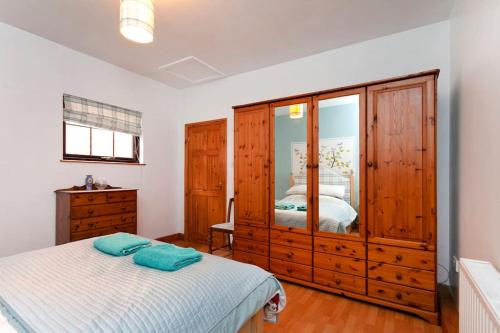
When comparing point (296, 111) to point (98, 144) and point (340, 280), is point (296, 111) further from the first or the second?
point (98, 144)

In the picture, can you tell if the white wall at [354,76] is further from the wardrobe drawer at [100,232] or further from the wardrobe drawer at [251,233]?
the wardrobe drawer at [100,232]

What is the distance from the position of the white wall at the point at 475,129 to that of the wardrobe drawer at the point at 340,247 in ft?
2.39

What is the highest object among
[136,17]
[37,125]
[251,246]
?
[136,17]

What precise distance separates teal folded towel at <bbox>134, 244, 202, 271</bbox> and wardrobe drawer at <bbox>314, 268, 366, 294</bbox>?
1376 mm

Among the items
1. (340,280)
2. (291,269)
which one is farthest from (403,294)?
(291,269)

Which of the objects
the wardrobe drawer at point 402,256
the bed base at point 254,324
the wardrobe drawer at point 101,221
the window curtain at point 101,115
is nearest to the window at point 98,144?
the window curtain at point 101,115

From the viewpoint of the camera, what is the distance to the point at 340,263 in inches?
89.9

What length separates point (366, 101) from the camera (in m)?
2.21

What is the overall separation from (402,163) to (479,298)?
48.1 inches

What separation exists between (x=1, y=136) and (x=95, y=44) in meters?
1.35

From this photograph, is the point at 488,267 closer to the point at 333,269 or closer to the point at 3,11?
the point at 333,269

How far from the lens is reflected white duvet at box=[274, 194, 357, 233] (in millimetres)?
2314

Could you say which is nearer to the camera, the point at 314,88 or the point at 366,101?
the point at 366,101

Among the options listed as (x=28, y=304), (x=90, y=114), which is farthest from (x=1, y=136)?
(x=28, y=304)
